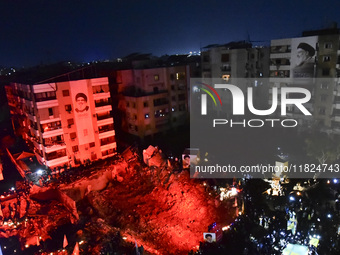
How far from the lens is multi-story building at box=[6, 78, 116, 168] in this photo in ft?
71.2

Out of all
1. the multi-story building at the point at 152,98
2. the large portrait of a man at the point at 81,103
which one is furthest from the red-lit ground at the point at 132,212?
the multi-story building at the point at 152,98

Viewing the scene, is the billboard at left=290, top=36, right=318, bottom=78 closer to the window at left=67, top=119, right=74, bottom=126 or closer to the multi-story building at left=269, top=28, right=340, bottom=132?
the multi-story building at left=269, top=28, right=340, bottom=132

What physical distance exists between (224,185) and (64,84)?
47.9ft

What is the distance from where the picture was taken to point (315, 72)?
82.6 ft

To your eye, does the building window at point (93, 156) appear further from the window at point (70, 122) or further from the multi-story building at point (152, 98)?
the multi-story building at point (152, 98)

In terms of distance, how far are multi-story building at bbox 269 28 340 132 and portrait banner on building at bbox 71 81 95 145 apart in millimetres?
19093

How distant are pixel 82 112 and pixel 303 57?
68.1 feet

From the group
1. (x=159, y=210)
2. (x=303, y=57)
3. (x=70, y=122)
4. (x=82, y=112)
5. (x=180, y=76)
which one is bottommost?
(x=159, y=210)

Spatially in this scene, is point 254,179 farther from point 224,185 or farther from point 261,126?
point 261,126

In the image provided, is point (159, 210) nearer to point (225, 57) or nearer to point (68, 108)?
point (68, 108)

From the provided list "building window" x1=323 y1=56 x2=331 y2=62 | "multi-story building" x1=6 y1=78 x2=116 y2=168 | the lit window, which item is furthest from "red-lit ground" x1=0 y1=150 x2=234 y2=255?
"building window" x1=323 y1=56 x2=331 y2=62

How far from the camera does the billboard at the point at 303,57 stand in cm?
2494

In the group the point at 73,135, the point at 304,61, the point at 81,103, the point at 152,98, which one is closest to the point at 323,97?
the point at 304,61

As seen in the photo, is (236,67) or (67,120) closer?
(67,120)
